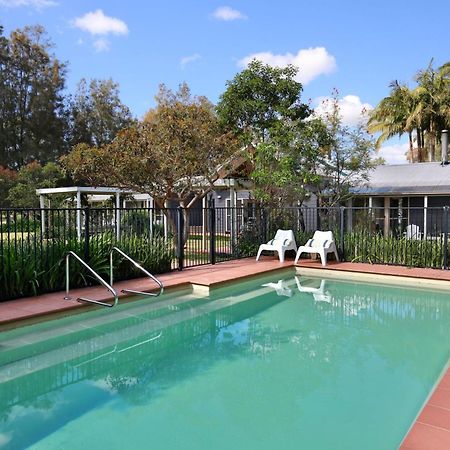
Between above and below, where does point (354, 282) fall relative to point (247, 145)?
below

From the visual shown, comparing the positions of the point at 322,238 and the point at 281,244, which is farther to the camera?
the point at 281,244

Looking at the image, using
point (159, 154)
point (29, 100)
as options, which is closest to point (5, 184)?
point (29, 100)

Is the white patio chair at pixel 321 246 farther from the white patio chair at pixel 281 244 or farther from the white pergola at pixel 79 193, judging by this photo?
the white pergola at pixel 79 193

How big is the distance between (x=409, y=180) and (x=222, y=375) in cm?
1560

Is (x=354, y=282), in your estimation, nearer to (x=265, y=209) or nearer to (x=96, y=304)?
(x=265, y=209)

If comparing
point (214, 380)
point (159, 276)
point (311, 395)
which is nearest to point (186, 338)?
point (214, 380)

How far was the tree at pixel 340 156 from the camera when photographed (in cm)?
1513

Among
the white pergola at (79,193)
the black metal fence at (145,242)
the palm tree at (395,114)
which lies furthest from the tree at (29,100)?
the palm tree at (395,114)

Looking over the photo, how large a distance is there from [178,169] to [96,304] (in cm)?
523

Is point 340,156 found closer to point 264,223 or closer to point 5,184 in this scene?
point 264,223

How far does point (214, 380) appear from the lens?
467 centimetres

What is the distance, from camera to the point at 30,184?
73.9ft

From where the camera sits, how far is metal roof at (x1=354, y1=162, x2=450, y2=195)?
16.9m

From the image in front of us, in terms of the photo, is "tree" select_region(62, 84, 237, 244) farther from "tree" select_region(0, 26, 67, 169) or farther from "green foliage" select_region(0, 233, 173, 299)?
"tree" select_region(0, 26, 67, 169)
